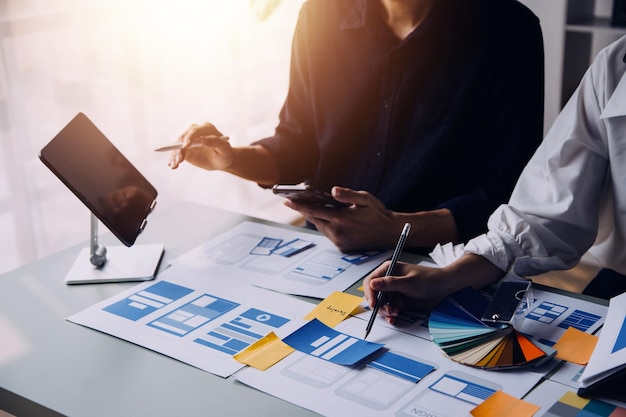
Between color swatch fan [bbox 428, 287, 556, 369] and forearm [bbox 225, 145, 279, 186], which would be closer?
color swatch fan [bbox 428, 287, 556, 369]

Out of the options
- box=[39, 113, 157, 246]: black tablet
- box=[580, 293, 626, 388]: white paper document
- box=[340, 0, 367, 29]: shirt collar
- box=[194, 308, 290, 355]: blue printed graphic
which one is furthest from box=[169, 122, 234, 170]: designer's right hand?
box=[580, 293, 626, 388]: white paper document

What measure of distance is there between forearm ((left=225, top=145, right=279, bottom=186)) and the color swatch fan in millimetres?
808

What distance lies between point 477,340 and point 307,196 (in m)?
0.50

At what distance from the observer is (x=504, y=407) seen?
3.51ft

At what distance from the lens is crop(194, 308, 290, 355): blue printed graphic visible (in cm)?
127

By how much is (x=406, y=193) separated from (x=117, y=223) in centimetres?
73

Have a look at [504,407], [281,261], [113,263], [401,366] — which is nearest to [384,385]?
[401,366]

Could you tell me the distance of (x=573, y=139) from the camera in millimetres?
1497

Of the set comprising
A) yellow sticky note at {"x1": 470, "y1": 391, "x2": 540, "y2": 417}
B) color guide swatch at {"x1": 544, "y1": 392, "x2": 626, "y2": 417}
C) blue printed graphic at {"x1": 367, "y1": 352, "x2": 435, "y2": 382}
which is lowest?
color guide swatch at {"x1": 544, "y1": 392, "x2": 626, "y2": 417}

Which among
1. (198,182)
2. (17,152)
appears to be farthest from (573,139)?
(198,182)

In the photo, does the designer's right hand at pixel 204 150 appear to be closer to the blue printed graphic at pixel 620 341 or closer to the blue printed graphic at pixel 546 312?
the blue printed graphic at pixel 546 312

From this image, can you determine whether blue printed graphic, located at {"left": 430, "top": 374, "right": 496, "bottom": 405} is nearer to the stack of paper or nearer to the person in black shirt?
the stack of paper

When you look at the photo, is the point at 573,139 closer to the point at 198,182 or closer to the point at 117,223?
the point at 117,223

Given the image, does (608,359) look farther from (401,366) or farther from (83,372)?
(83,372)
